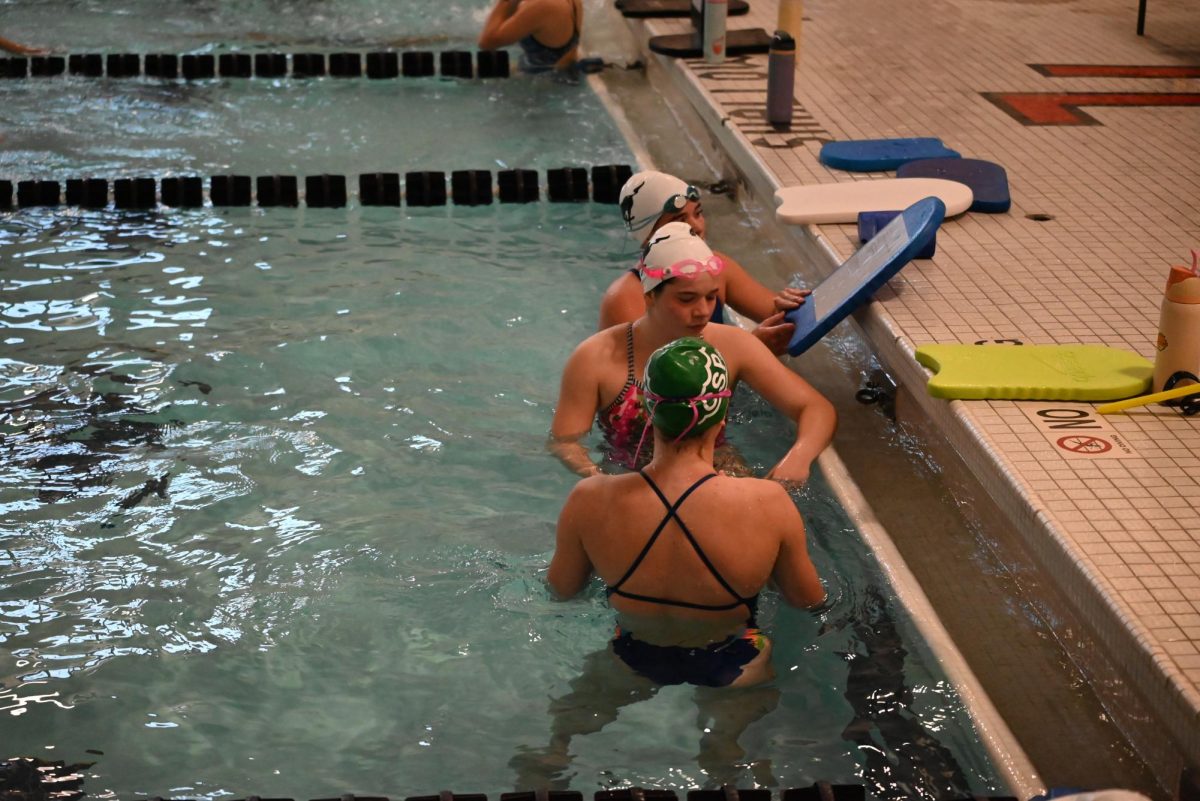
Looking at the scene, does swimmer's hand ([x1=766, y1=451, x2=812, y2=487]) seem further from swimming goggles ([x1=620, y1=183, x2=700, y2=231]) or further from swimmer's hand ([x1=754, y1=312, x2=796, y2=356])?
swimming goggles ([x1=620, y1=183, x2=700, y2=231])

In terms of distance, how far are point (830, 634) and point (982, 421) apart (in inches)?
26.2

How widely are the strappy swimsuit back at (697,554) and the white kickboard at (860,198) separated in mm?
2348

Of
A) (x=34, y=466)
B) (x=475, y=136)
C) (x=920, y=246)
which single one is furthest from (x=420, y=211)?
(x=920, y=246)

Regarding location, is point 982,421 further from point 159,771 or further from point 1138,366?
point 159,771

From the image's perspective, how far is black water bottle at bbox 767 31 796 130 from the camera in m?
6.09

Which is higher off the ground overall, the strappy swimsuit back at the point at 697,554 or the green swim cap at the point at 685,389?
the green swim cap at the point at 685,389

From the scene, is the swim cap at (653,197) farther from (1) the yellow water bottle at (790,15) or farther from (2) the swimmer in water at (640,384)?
(1) the yellow water bottle at (790,15)

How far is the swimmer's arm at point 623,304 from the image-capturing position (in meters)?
4.05

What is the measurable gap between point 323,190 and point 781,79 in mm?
2351

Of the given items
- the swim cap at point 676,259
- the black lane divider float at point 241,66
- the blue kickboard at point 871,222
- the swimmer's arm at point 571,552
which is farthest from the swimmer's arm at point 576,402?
the black lane divider float at point 241,66

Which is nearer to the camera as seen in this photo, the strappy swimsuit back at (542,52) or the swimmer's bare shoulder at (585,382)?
the swimmer's bare shoulder at (585,382)

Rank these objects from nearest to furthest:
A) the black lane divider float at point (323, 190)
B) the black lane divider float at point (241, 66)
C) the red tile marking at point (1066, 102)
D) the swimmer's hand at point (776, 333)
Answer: the swimmer's hand at point (776, 333) < the red tile marking at point (1066, 102) < the black lane divider float at point (323, 190) < the black lane divider float at point (241, 66)

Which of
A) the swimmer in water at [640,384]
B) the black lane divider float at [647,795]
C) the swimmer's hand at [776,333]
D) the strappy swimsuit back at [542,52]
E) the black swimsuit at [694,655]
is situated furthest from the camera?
the strappy swimsuit back at [542,52]

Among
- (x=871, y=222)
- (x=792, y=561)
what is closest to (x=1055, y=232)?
(x=871, y=222)
